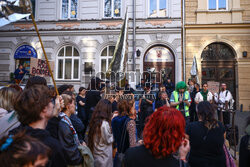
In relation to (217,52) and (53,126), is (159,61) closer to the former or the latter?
(217,52)

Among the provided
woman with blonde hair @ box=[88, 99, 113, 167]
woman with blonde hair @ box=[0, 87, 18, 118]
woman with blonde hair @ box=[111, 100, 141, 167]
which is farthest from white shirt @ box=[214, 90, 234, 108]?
woman with blonde hair @ box=[0, 87, 18, 118]

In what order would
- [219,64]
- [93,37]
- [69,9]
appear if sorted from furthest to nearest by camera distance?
[69,9] → [93,37] → [219,64]

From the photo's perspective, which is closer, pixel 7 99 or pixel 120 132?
pixel 7 99

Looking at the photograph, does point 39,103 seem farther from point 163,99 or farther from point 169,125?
point 163,99

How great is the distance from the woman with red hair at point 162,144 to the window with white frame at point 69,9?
13603mm

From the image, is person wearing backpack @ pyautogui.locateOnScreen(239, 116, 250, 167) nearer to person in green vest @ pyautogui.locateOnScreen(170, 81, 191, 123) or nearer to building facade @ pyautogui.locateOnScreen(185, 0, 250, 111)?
person in green vest @ pyautogui.locateOnScreen(170, 81, 191, 123)

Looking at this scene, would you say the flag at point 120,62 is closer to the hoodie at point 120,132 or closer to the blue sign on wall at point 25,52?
the hoodie at point 120,132

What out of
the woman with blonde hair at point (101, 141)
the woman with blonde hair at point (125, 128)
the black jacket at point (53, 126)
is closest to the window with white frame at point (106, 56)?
the woman with blonde hair at point (125, 128)

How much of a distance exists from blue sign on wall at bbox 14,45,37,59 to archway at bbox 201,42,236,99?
11.7 metres

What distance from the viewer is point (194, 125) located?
282 cm

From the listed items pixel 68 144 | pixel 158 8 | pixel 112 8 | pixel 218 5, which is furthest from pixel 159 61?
pixel 68 144

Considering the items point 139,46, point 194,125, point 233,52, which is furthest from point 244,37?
point 194,125

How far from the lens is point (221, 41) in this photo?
12242 millimetres

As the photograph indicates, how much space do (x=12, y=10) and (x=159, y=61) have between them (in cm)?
1085
